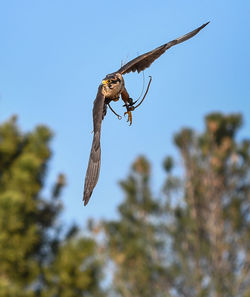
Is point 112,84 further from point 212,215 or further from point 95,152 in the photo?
point 212,215

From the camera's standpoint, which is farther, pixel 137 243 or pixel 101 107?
pixel 137 243

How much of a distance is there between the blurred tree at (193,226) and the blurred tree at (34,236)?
216 cm

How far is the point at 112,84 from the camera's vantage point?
2865mm

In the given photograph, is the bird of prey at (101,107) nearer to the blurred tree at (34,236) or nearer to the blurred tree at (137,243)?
the blurred tree at (34,236)

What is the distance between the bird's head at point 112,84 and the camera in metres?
2.85

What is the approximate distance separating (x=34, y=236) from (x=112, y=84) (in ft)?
36.5

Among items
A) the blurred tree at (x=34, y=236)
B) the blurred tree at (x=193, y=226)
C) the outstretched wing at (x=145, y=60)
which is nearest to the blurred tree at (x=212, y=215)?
the blurred tree at (x=193, y=226)

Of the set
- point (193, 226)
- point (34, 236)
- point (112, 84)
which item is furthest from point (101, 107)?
point (193, 226)

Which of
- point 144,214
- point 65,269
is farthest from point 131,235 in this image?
point 65,269

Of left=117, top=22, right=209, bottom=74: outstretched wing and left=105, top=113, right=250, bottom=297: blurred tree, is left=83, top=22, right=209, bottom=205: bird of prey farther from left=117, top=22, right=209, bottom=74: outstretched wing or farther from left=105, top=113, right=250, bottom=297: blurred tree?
left=105, top=113, right=250, bottom=297: blurred tree

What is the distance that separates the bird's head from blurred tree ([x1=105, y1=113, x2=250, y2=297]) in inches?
514

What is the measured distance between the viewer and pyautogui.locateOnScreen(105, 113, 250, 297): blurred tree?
626 inches

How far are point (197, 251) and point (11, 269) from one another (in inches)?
213

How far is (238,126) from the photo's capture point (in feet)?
61.0
